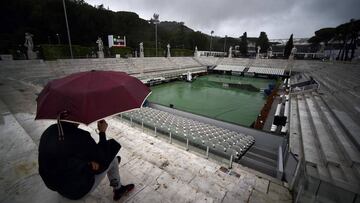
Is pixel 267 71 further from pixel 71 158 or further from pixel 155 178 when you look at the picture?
pixel 71 158

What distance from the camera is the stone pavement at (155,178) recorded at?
2293mm

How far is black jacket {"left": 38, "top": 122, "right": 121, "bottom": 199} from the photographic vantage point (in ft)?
4.97

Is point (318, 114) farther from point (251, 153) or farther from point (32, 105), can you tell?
point (32, 105)

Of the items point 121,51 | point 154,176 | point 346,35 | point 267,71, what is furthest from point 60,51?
point 346,35

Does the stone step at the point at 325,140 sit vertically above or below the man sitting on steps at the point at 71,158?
below

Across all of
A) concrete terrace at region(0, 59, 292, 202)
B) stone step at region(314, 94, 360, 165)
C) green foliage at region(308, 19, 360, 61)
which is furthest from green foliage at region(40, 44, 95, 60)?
green foliage at region(308, 19, 360, 61)

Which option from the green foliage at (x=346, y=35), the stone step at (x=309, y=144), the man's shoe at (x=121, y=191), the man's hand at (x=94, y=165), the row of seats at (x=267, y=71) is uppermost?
the green foliage at (x=346, y=35)

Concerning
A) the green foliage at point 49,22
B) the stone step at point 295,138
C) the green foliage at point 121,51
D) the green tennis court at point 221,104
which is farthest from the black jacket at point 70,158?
the green foliage at point 121,51

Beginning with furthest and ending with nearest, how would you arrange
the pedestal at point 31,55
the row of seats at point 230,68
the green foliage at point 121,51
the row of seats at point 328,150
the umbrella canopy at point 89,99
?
the row of seats at point 230,68, the green foliage at point 121,51, the pedestal at point 31,55, the row of seats at point 328,150, the umbrella canopy at point 89,99

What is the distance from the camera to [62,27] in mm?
27266

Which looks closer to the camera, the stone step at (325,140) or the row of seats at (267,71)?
the stone step at (325,140)

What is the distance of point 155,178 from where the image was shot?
277cm

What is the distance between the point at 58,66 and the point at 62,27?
1711 cm

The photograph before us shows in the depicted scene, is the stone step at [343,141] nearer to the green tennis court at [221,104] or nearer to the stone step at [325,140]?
the stone step at [325,140]
